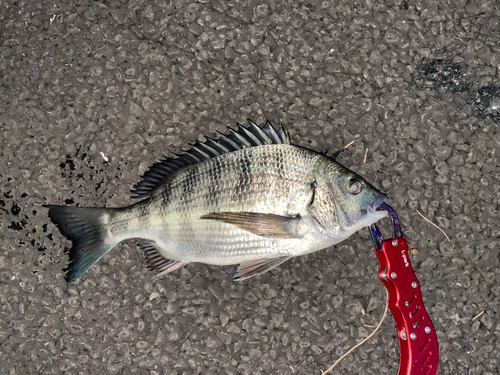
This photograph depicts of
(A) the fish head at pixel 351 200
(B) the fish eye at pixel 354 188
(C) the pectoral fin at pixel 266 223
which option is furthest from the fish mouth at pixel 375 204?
(C) the pectoral fin at pixel 266 223

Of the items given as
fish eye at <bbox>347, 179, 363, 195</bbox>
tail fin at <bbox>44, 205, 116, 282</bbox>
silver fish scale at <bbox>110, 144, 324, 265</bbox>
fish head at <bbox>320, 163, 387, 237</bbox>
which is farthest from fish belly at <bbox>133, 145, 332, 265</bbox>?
tail fin at <bbox>44, 205, 116, 282</bbox>

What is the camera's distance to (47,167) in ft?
11.3

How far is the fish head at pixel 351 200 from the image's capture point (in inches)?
107

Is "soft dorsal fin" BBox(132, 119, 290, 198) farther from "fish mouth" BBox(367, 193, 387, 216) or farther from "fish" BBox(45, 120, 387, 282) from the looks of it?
"fish mouth" BBox(367, 193, 387, 216)

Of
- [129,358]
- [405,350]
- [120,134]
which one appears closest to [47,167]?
[120,134]

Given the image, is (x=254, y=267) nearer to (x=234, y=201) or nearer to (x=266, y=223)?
(x=266, y=223)

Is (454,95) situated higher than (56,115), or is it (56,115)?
(454,95)

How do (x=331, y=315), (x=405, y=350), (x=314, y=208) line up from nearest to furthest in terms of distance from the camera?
(x=314, y=208)
(x=405, y=350)
(x=331, y=315)

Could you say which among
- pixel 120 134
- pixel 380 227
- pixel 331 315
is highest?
pixel 120 134

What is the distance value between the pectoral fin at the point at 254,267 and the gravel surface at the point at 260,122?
0.43m

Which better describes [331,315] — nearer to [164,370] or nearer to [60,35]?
[164,370]

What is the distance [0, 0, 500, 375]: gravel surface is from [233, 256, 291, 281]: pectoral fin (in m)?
0.43

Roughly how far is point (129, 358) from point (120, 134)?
1.94m

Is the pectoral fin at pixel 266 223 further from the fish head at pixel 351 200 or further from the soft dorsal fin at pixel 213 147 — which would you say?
the soft dorsal fin at pixel 213 147
